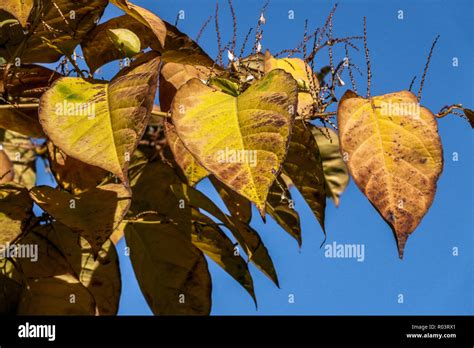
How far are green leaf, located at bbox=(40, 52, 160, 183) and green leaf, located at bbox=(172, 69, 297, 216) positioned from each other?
0.04m

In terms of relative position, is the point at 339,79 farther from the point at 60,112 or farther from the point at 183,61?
the point at 60,112

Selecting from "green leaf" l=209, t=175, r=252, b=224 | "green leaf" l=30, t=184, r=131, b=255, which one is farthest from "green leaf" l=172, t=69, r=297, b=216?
"green leaf" l=209, t=175, r=252, b=224

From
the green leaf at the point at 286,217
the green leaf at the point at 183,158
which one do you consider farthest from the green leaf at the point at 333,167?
the green leaf at the point at 183,158

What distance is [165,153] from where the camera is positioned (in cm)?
105

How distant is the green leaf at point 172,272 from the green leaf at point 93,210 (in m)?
0.15

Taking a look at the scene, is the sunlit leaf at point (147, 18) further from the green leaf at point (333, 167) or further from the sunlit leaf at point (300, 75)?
A: the green leaf at point (333, 167)

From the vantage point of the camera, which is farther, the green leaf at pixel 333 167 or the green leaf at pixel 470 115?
the green leaf at pixel 333 167

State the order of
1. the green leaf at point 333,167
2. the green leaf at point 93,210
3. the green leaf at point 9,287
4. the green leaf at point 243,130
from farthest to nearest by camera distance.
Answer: the green leaf at point 333,167
the green leaf at point 9,287
the green leaf at point 93,210
the green leaf at point 243,130

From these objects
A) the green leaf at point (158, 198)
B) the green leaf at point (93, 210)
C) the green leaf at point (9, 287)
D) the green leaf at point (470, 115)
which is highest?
the green leaf at point (470, 115)

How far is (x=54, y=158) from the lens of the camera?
3.00 ft

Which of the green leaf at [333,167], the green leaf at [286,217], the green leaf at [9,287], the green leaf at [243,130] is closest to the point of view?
the green leaf at [243,130]

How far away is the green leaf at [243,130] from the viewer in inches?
24.0

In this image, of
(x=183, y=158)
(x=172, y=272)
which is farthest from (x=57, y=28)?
(x=172, y=272)
